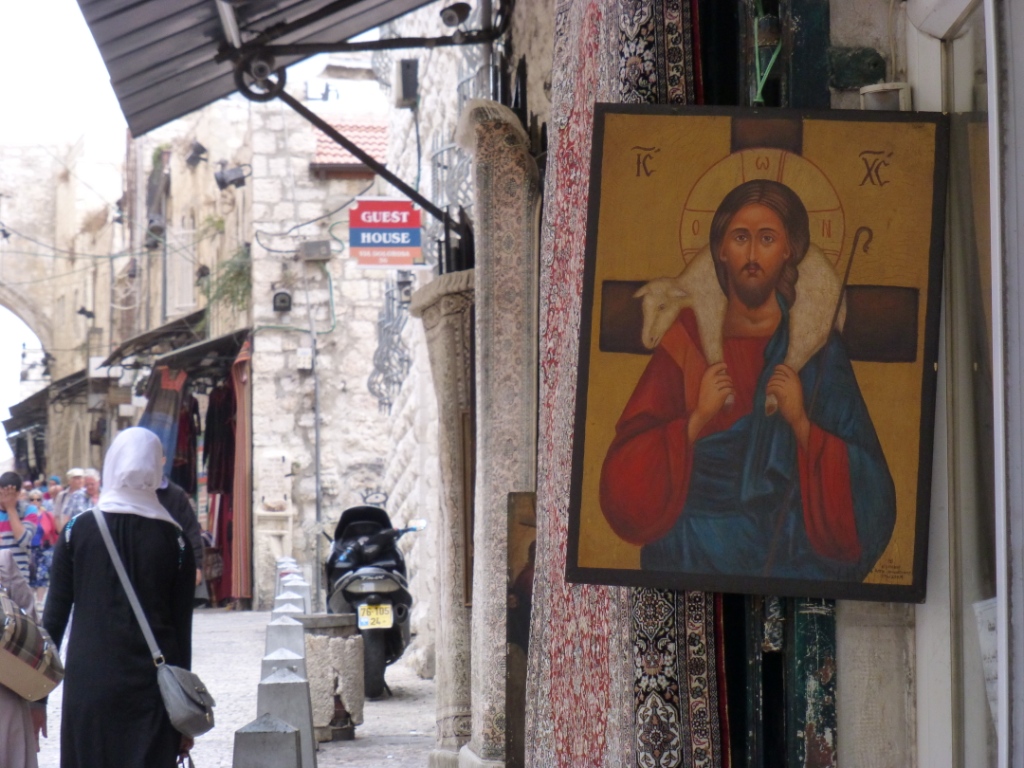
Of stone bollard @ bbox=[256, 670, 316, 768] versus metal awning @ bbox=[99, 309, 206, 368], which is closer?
stone bollard @ bbox=[256, 670, 316, 768]

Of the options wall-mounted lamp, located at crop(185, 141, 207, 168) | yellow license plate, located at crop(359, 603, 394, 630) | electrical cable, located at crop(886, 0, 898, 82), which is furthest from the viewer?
wall-mounted lamp, located at crop(185, 141, 207, 168)

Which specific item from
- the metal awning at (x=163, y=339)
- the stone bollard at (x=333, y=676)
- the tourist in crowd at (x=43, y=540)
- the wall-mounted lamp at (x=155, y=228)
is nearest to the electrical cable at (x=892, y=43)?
the stone bollard at (x=333, y=676)

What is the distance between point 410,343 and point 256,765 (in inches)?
289

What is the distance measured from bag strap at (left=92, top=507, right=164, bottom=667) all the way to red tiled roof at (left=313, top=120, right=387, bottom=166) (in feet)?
40.6

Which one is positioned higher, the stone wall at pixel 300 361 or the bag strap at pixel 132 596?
the stone wall at pixel 300 361

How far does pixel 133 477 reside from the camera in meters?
4.74

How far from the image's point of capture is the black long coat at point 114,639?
4520 millimetres

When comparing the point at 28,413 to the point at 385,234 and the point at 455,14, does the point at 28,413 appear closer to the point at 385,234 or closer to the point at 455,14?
the point at 385,234

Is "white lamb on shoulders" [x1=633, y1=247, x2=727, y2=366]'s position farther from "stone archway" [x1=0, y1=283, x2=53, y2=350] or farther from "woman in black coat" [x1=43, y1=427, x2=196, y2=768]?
"stone archway" [x1=0, y1=283, x2=53, y2=350]

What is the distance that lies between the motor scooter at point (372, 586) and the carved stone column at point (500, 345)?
3626mm

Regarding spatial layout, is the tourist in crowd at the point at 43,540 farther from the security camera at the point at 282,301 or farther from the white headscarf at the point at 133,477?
the white headscarf at the point at 133,477

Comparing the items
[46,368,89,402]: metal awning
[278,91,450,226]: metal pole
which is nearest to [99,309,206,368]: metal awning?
[46,368,89,402]: metal awning

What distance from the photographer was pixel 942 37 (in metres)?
2.68

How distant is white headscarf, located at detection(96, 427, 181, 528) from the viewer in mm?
4727
